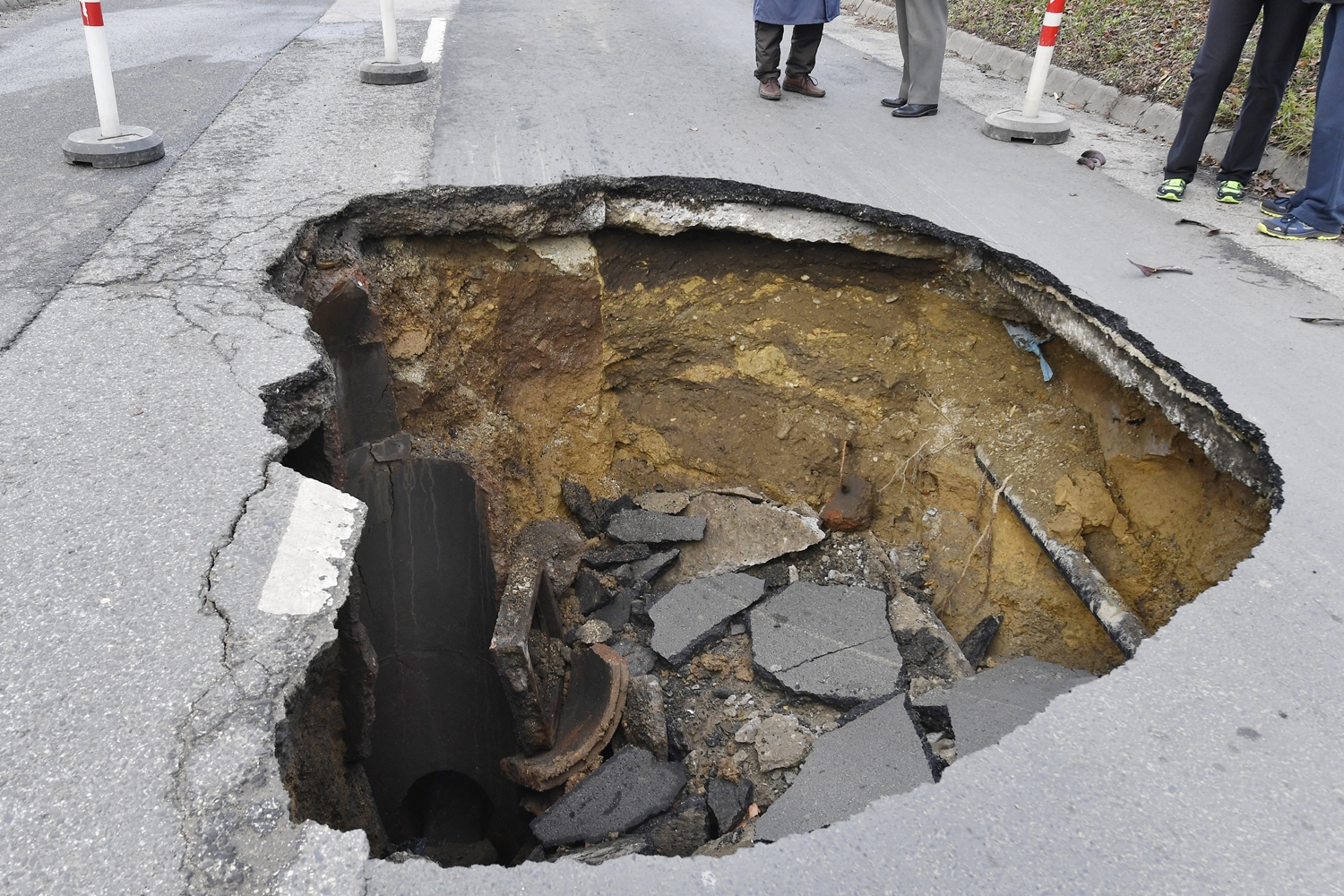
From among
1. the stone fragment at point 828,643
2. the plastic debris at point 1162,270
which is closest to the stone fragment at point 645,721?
the stone fragment at point 828,643

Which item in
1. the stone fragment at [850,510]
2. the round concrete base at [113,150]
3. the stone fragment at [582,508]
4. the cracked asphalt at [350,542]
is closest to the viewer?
the cracked asphalt at [350,542]

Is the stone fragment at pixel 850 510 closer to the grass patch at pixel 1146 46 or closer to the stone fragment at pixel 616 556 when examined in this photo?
the stone fragment at pixel 616 556

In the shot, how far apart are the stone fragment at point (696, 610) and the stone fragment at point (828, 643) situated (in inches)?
5.2

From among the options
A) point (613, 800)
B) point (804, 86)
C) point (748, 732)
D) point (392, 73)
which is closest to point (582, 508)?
point (748, 732)

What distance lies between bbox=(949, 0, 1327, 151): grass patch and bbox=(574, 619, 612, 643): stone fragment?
443 cm

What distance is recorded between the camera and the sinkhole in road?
10.0 ft

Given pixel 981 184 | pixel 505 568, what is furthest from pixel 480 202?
pixel 981 184

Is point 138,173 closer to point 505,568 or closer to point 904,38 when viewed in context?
point 505,568

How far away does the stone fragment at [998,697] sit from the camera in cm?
288

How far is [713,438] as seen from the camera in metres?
5.09

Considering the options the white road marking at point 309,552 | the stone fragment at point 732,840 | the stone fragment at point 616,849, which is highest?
the white road marking at point 309,552

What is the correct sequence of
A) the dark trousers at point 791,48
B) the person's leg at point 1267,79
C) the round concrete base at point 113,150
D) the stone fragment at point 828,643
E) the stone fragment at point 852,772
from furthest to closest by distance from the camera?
the dark trousers at point 791,48
the round concrete base at point 113,150
the person's leg at point 1267,79
the stone fragment at point 828,643
the stone fragment at point 852,772

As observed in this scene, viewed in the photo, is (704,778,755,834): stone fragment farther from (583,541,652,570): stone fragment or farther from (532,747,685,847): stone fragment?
(583,541,652,570): stone fragment

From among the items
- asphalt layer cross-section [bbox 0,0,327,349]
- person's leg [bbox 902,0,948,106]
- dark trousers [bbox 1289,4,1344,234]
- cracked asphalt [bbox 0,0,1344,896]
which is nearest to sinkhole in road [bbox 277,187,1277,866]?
cracked asphalt [bbox 0,0,1344,896]
